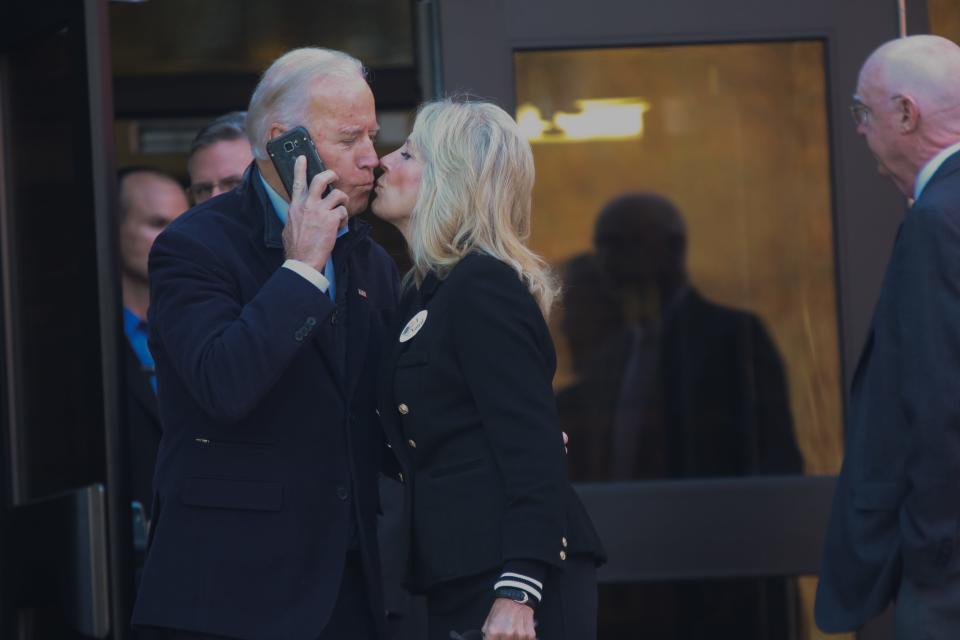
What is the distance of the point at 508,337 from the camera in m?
2.60

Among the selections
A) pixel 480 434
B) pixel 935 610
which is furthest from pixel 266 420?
pixel 935 610

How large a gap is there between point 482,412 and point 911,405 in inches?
34.3

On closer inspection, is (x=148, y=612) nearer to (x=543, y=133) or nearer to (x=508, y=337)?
(x=508, y=337)

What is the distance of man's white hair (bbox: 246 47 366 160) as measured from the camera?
2.80 meters

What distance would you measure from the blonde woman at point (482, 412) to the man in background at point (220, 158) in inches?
39.3

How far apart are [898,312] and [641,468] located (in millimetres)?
1234

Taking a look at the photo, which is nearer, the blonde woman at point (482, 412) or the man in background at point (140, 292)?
the blonde woman at point (482, 412)

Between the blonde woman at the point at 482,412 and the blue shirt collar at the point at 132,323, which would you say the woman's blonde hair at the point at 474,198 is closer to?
the blonde woman at the point at 482,412

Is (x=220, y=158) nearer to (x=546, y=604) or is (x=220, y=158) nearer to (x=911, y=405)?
(x=546, y=604)

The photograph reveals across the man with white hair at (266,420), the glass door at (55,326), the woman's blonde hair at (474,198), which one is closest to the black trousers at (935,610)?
the woman's blonde hair at (474,198)

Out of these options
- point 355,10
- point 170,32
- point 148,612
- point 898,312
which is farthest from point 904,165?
point 170,32

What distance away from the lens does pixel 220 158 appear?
12.0 ft

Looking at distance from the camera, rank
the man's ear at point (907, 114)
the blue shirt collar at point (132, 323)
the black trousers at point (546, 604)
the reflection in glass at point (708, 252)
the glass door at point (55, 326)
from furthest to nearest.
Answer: the blue shirt collar at point (132, 323)
the reflection in glass at point (708, 252)
the glass door at point (55, 326)
the man's ear at point (907, 114)
the black trousers at point (546, 604)

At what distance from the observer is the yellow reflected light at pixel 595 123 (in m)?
3.89
